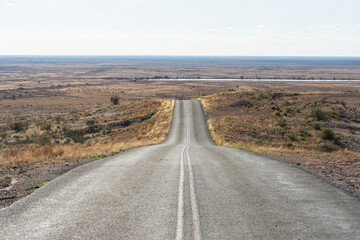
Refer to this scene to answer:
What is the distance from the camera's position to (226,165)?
1368 cm

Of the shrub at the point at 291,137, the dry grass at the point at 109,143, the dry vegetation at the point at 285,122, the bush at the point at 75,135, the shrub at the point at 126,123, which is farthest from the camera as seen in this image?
the shrub at the point at 126,123

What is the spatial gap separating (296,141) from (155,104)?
94.9 ft

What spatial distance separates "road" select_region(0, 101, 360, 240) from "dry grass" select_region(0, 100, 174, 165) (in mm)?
4733

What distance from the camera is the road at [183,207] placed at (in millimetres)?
6184

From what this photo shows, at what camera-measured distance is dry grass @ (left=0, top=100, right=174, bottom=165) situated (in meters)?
15.9

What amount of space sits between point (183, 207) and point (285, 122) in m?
35.0

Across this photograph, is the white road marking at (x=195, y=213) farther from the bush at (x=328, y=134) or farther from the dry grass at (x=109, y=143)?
the bush at (x=328, y=134)

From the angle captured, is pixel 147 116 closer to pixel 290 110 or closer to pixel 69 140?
pixel 69 140

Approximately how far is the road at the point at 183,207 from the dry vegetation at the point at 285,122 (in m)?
12.8

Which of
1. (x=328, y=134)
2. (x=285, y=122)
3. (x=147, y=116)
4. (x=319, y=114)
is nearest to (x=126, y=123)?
(x=147, y=116)

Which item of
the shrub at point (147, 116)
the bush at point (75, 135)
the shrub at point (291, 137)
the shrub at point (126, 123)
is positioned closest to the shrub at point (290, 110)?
the shrub at point (291, 137)

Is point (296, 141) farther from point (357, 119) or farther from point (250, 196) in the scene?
point (250, 196)

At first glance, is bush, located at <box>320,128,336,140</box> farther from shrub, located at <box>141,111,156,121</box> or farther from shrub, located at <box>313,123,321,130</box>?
shrub, located at <box>141,111,156,121</box>

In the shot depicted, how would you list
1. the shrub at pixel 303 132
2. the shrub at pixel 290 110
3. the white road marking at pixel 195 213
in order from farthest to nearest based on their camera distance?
the shrub at pixel 290 110
the shrub at pixel 303 132
the white road marking at pixel 195 213
